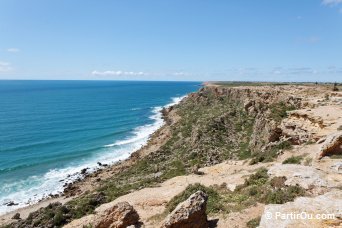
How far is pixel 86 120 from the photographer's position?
304ft

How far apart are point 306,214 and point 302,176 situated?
26.2 ft

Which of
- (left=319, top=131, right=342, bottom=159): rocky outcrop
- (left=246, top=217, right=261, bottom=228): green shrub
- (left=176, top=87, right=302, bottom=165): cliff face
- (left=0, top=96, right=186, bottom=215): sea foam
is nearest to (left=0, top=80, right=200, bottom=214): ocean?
(left=0, top=96, right=186, bottom=215): sea foam

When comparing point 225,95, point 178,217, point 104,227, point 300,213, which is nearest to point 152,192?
point 104,227

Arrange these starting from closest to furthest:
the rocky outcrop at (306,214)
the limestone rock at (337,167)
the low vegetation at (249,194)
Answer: the rocky outcrop at (306,214) < the low vegetation at (249,194) < the limestone rock at (337,167)

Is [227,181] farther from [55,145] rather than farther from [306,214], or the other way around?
[55,145]

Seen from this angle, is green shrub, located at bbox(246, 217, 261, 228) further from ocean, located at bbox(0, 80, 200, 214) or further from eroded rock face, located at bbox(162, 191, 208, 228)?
ocean, located at bbox(0, 80, 200, 214)

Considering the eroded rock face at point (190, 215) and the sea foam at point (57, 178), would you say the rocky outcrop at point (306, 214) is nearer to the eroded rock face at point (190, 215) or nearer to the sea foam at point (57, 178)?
the eroded rock face at point (190, 215)

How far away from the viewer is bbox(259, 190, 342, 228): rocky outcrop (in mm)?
10078

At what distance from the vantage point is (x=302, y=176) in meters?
18.0

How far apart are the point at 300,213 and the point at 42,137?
67895 millimetres

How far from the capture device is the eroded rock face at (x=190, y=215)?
47.3 ft

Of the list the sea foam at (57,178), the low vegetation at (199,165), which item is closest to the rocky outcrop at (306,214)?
the low vegetation at (199,165)

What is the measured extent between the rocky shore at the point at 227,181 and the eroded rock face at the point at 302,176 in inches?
2.1

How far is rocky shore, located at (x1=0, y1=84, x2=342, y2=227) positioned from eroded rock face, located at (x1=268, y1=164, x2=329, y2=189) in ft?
0.17
